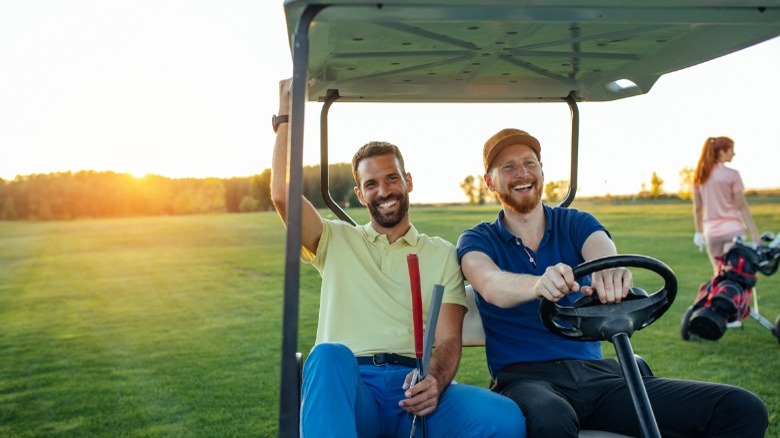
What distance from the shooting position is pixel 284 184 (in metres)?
3.13

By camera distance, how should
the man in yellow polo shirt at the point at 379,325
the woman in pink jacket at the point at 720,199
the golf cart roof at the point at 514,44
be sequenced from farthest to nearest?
the woman in pink jacket at the point at 720,199 → the man in yellow polo shirt at the point at 379,325 → the golf cart roof at the point at 514,44

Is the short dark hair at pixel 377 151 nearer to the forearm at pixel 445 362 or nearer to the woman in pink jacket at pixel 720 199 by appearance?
the forearm at pixel 445 362

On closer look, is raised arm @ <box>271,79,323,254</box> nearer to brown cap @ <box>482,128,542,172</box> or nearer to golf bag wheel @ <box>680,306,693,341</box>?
brown cap @ <box>482,128,542,172</box>

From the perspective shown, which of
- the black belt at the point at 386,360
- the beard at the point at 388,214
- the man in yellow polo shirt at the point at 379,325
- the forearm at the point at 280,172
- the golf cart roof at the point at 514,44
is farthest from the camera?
the beard at the point at 388,214

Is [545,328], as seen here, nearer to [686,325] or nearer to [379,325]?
[379,325]

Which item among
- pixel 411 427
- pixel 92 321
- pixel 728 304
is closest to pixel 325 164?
pixel 411 427

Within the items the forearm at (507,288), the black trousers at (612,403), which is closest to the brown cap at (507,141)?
the forearm at (507,288)

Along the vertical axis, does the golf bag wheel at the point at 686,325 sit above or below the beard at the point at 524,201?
below

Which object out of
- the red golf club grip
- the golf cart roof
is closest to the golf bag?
the golf cart roof

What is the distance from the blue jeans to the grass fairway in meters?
1.21

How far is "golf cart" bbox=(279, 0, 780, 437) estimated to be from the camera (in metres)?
2.23

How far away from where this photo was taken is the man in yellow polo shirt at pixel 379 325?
2711 millimetres

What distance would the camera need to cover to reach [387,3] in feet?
7.39

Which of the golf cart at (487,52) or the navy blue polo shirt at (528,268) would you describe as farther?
the navy blue polo shirt at (528,268)
